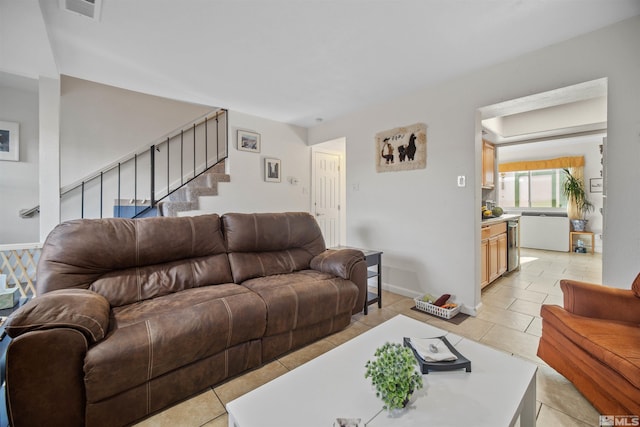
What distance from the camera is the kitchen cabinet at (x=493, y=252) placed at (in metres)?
3.14

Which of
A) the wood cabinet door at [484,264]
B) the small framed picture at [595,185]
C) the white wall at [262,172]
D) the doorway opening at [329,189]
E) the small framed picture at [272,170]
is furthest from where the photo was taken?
the small framed picture at [595,185]

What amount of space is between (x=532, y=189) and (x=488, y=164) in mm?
3408

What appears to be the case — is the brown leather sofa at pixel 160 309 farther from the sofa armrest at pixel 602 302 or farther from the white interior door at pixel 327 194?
the white interior door at pixel 327 194

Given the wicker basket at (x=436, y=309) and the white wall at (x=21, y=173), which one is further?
the white wall at (x=21, y=173)

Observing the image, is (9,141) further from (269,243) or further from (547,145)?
(547,145)

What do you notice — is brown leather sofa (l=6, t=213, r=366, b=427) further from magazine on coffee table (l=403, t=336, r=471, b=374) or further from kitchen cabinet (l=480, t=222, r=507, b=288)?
kitchen cabinet (l=480, t=222, r=507, b=288)

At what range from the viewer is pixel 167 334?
144 centimetres

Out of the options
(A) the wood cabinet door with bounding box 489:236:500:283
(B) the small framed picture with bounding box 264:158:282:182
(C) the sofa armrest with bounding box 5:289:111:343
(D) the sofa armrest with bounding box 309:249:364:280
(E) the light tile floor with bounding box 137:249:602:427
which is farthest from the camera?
(B) the small framed picture with bounding box 264:158:282:182

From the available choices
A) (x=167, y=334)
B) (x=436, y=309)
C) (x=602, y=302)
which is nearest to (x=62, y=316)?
(x=167, y=334)

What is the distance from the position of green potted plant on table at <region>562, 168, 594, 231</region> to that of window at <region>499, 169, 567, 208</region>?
27 centimetres

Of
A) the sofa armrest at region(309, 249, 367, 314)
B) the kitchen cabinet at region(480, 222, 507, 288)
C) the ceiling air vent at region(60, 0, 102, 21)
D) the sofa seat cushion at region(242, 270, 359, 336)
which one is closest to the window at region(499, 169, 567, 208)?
the kitchen cabinet at region(480, 222, 507, 288)

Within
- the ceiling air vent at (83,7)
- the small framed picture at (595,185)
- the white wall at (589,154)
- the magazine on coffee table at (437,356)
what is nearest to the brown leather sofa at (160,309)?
Result: the magazine on coffee table at (437,356)

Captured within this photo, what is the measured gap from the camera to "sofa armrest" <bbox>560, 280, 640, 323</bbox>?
1.55 meters

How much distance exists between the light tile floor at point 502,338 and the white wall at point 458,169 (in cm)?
33
